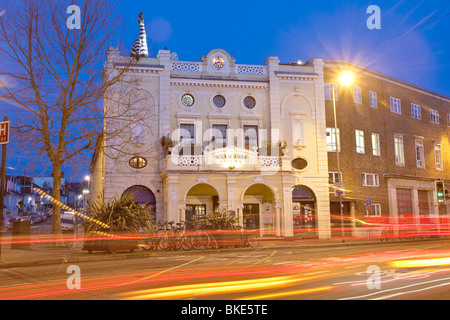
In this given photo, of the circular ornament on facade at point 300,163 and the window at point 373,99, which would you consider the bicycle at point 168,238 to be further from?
the window at point 373,99

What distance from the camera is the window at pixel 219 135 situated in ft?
102

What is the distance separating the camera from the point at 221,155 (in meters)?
29.0

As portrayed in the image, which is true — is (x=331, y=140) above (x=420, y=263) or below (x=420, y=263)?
above

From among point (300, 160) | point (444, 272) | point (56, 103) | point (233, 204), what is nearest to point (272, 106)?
point (300, 160)

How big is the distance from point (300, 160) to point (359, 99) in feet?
26.1

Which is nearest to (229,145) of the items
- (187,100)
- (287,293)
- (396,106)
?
(187,100)

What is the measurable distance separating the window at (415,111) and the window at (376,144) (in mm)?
6602

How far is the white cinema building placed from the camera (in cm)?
2891

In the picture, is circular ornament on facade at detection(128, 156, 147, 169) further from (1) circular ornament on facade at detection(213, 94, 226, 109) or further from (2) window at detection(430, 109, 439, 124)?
(2) window at detection(430, 109, 439, 124)

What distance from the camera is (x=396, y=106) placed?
3944 cm

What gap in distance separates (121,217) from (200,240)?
4.49m

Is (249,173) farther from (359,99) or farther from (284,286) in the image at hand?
(284,286)

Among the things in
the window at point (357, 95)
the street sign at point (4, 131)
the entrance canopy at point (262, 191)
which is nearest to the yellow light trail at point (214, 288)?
the street sign at point (4, 131)

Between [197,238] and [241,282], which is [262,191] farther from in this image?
[241,282]
